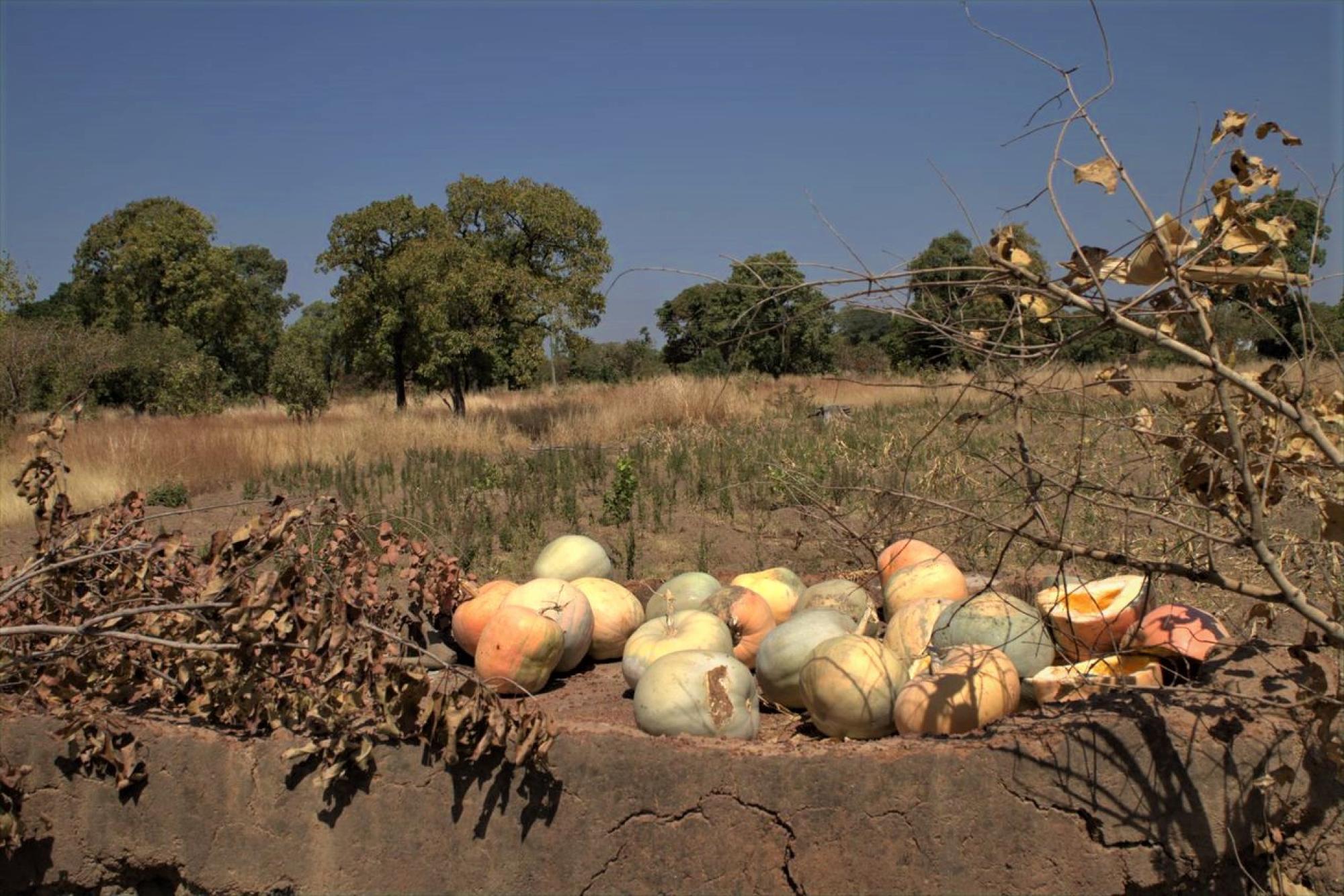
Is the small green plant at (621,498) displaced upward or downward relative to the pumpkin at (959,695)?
upward

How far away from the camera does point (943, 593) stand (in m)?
4.67

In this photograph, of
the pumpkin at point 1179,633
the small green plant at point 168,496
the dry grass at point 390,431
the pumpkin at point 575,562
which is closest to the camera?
the pumpkin at point 1179,633

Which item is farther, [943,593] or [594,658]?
[594,658]

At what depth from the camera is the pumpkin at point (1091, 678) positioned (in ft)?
12.1

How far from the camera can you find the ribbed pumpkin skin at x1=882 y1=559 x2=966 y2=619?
468cm

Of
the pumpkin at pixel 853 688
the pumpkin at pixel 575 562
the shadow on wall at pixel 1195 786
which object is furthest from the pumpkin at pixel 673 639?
the shadow on wall at pixel 1195 786

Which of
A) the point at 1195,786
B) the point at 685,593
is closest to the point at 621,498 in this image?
the point at 685,593

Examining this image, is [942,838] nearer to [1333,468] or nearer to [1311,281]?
[1333,468]

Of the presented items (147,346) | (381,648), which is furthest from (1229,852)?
(147,346)

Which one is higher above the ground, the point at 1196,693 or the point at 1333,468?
the point at 1333,468

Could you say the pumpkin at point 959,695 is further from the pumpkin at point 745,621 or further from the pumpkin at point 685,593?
the pumpkin at point 685,593

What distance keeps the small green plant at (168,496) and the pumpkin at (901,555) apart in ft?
35.6

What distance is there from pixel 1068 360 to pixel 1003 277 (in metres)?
0.44

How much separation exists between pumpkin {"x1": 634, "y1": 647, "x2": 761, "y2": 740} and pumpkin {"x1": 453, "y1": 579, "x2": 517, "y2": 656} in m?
1.29
